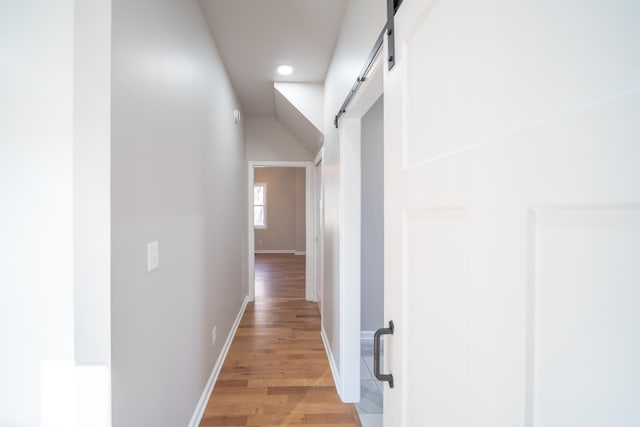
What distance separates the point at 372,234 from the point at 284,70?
181 centimetres

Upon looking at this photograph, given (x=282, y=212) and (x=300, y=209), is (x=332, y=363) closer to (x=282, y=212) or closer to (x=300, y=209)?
(x=300, y=209)

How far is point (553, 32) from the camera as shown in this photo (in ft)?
1.22

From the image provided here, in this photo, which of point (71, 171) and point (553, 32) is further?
point (71, 171)

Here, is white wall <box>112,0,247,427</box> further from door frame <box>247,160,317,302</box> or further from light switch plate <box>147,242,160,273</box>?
door frame <box>247,160,317,302</box>

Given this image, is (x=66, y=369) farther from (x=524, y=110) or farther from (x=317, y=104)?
(x=317, y=104)

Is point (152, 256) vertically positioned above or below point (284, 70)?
below

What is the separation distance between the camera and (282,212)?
31.1ft

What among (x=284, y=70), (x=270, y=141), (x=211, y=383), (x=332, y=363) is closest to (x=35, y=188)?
(x=211, y=383)

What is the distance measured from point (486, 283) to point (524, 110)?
255mm

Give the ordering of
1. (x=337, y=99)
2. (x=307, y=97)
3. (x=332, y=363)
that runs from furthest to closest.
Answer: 1. (x=307, y=97)
2. (x=332, y=363)
3. (x=337, y=99)

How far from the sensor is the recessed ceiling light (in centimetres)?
297

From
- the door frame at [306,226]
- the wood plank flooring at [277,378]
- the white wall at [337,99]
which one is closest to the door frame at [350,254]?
the white wall at [337,99]

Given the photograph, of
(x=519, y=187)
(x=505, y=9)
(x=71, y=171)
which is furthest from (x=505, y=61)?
(x=71, y=171)

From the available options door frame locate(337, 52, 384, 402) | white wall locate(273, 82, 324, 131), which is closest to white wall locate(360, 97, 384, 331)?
white wall locate(273, 82, 324, 131)
